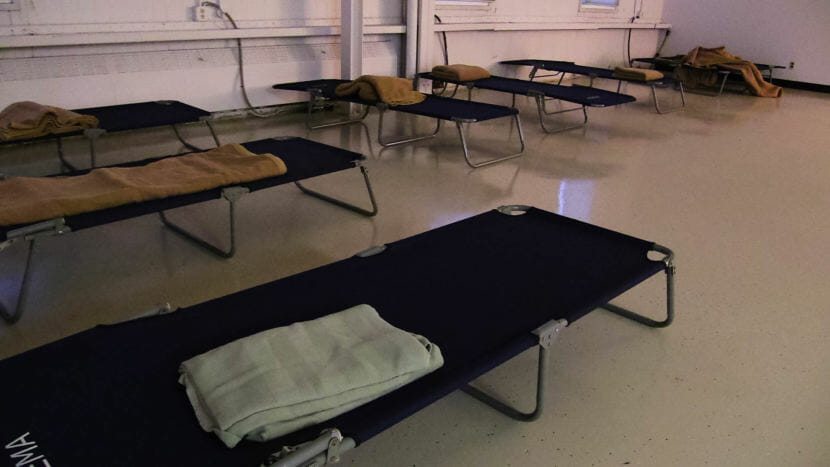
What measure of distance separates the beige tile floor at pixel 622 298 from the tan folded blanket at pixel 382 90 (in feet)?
1.05

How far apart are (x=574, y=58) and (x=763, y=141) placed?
10.6 ft

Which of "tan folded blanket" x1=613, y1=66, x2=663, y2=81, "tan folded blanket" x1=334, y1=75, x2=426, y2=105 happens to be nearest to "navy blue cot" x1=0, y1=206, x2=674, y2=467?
"tan folded blanket" x1=334, y1=75, x2=426, y2=105

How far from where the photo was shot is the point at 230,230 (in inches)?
97.2

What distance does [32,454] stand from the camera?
3.37 ft

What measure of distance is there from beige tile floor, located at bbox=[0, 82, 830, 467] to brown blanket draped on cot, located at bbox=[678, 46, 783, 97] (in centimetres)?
249

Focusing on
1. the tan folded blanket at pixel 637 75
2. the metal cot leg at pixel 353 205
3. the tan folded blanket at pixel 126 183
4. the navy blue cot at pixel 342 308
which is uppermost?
the tan folded blanket at pixel 637 75

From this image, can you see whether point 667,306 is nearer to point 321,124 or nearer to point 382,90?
point 382,90

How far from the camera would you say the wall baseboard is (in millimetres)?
7129

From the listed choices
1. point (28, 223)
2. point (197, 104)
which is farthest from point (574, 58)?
point (28, 223)

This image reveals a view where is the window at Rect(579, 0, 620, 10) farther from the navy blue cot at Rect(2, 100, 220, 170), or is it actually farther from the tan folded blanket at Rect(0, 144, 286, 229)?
the tan folded blanket at Rect(0, 144, 286, 229)

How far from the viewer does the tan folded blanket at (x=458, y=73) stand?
493cm

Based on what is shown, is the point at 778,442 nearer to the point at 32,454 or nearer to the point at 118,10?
the point at 32,454

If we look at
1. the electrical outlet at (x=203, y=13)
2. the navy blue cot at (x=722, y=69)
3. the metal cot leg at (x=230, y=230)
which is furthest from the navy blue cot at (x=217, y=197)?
the navy blue cot at (x=722, y=69)

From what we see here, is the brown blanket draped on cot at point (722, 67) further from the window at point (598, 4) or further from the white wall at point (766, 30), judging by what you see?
the window at point (598, 4)
